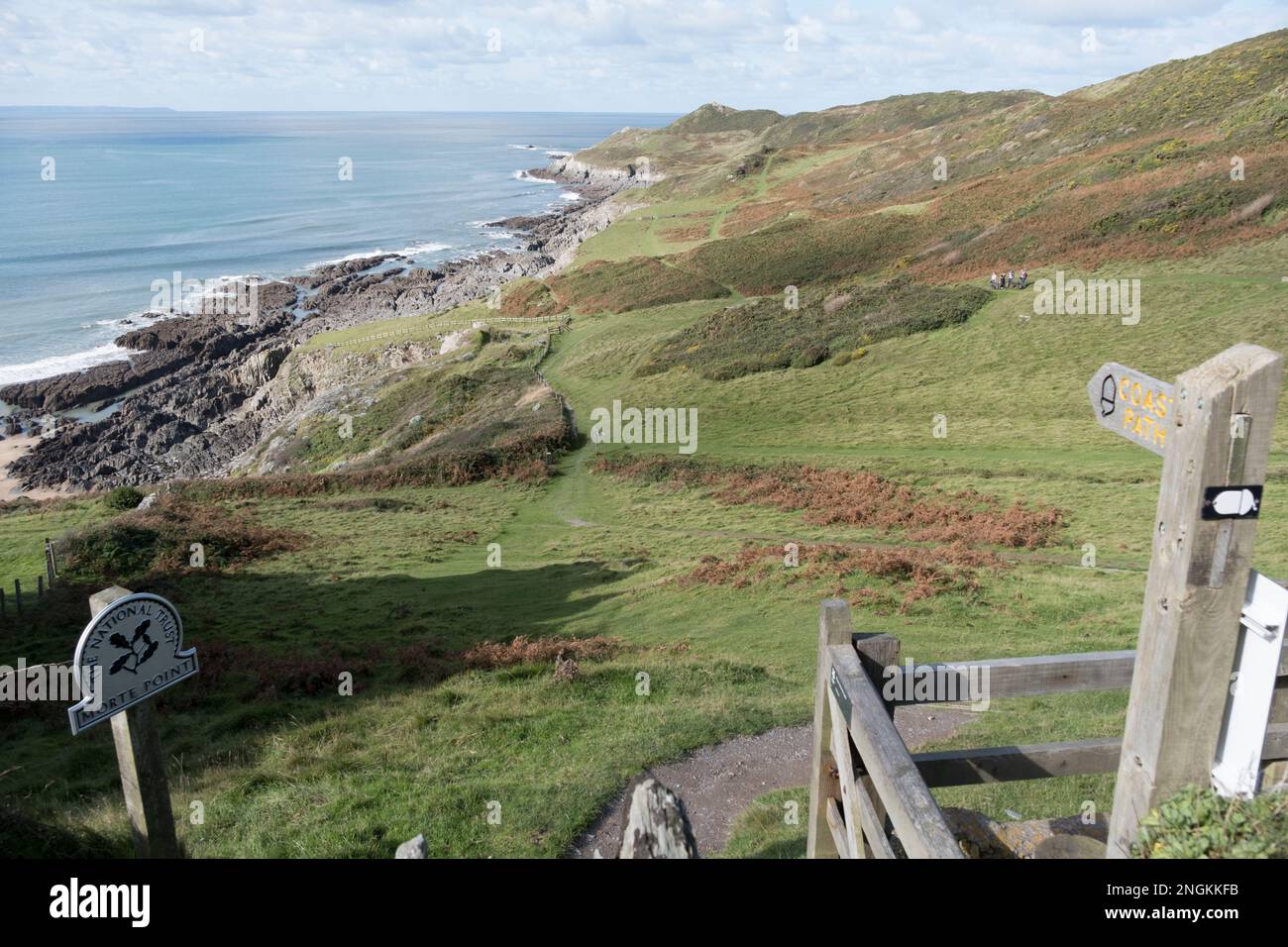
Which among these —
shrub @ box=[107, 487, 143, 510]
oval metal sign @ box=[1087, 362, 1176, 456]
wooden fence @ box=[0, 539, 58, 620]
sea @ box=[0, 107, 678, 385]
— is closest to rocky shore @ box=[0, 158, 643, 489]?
sea @ box=[0, 107, 678, 385]

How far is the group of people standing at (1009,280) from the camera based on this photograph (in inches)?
1978

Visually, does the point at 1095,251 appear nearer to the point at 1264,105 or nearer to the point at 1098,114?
the point at 1264,105

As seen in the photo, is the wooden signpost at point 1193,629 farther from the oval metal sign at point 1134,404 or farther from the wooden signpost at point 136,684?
the wooden signpost at point 136,684

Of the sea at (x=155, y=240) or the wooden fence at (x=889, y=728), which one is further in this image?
the sea at (x=155, y=240)

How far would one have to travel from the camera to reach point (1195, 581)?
3.65 meters

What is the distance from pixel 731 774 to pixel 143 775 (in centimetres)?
720

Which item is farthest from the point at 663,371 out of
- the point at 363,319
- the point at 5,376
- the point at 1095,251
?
the point at 5,376

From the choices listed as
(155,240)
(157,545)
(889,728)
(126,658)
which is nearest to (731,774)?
(889,728)

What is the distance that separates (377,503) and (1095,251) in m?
44.7

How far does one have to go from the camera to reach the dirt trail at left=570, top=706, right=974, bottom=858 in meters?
9.44

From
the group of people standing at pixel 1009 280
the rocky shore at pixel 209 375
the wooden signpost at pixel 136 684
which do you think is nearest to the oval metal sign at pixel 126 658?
the wooden signpost at pixel 136 684

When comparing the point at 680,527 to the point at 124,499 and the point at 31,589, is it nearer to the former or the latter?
the point at 31,589

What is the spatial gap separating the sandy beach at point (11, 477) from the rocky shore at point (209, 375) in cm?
57
